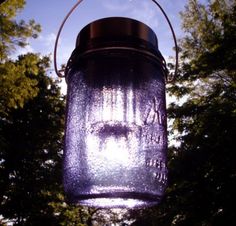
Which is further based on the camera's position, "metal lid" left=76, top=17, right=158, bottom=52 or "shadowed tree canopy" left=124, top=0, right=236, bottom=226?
"shadowed tree canopy" left=124, top=0, right=236, bottom=226

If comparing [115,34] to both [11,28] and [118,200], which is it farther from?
[11,28]

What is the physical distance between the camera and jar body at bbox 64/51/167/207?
94cm

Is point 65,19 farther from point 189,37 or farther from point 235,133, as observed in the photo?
point 189,37

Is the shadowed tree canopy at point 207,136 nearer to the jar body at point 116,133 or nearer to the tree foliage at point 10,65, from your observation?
the tree foliage at point 10,65

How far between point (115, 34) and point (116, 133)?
327mm

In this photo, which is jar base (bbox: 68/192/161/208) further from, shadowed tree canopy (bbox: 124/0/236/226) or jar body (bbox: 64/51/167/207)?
shadowed tree canopy (bbox: 124/0/236/226)

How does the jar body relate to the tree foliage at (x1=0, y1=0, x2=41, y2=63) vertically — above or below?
below

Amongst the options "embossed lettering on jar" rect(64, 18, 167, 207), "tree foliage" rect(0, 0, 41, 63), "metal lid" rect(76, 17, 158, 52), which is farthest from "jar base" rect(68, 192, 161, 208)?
"tree foliage" rect(0, 0, 41, 63)

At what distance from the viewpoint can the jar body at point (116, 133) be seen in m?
0.94

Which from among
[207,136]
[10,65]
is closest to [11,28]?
[10,65]

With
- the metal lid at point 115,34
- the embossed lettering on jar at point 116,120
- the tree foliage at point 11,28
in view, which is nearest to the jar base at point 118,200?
the embossed lettering on jar at point 116,120

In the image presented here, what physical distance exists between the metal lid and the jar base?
465mm

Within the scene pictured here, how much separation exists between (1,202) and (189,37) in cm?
1463

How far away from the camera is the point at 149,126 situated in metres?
1.00
